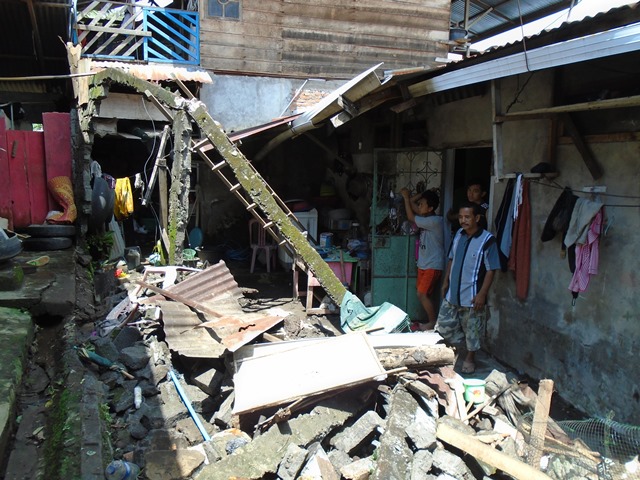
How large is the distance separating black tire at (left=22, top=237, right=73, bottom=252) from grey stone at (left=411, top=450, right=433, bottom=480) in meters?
5.12

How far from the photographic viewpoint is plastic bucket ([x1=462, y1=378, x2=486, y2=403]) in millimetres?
4844

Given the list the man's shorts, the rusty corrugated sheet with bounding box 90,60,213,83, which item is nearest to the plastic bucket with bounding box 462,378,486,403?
the man's shorts

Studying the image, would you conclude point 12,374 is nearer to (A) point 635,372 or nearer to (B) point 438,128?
(A) point 635,372

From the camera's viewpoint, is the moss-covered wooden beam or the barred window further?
the barred window

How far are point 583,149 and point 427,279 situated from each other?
2914mm

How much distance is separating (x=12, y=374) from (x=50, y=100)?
530 inches

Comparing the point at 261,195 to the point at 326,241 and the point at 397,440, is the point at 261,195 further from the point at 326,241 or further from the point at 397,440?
the point at 397,440

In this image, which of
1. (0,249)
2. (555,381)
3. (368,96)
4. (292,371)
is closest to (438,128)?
(368,96)

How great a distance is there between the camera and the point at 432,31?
12023 millimetres

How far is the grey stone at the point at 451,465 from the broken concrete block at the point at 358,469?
0.53 metres

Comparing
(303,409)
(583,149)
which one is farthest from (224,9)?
(303,409)

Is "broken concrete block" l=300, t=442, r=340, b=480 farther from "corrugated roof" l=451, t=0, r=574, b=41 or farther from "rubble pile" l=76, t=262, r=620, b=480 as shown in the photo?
"corrugated roof" l=451, t=0, r=574, b=41

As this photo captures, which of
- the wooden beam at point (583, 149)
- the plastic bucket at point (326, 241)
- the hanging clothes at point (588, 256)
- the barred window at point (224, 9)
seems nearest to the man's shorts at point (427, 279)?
the plastic bucket at point (326, 241)

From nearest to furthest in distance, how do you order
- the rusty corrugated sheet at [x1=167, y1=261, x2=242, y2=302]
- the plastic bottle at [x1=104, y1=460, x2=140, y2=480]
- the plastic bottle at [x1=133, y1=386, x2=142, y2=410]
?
the plastic bottle at [x1=104, y1=460, x2=140, y2=480] < the plastic bottle at [x1=133, y1=386, x2=142, y2=410] < the rusty corrugated sheet at [x1=167, y1=261, x2=242, y2=302]
